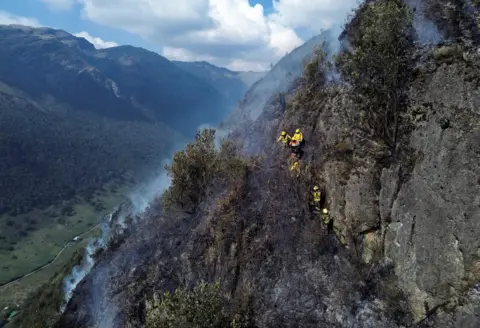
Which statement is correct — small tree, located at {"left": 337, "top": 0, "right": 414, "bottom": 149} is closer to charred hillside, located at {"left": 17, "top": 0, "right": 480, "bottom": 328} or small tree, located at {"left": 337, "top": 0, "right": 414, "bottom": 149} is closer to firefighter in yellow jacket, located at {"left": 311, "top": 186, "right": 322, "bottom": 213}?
charred hillside, located at {"left": 17, "top": 0, "right": 480, "bottom": 328}

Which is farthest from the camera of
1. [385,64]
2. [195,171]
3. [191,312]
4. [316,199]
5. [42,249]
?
[42,249]

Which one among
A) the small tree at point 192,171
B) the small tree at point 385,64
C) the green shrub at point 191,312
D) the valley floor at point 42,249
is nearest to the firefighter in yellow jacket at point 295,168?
the small tree at point 385,64

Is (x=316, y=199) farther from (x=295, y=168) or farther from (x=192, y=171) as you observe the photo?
(x=192, y=171)

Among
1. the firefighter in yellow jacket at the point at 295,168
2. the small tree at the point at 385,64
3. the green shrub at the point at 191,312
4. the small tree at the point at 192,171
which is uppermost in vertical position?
the small tree at the point at 385,64

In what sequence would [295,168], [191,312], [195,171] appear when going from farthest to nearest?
[195,171]
[295,168]
[191,312]

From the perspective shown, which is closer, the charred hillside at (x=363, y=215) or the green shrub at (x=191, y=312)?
the charred hillside at (x=363, y=215)

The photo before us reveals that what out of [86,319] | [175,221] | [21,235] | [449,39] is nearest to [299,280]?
[449,39]

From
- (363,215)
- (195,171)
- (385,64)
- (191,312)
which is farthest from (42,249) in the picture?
(385,64)

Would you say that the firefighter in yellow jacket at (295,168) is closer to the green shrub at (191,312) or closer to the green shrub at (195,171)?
the green shrub at (195,171)
